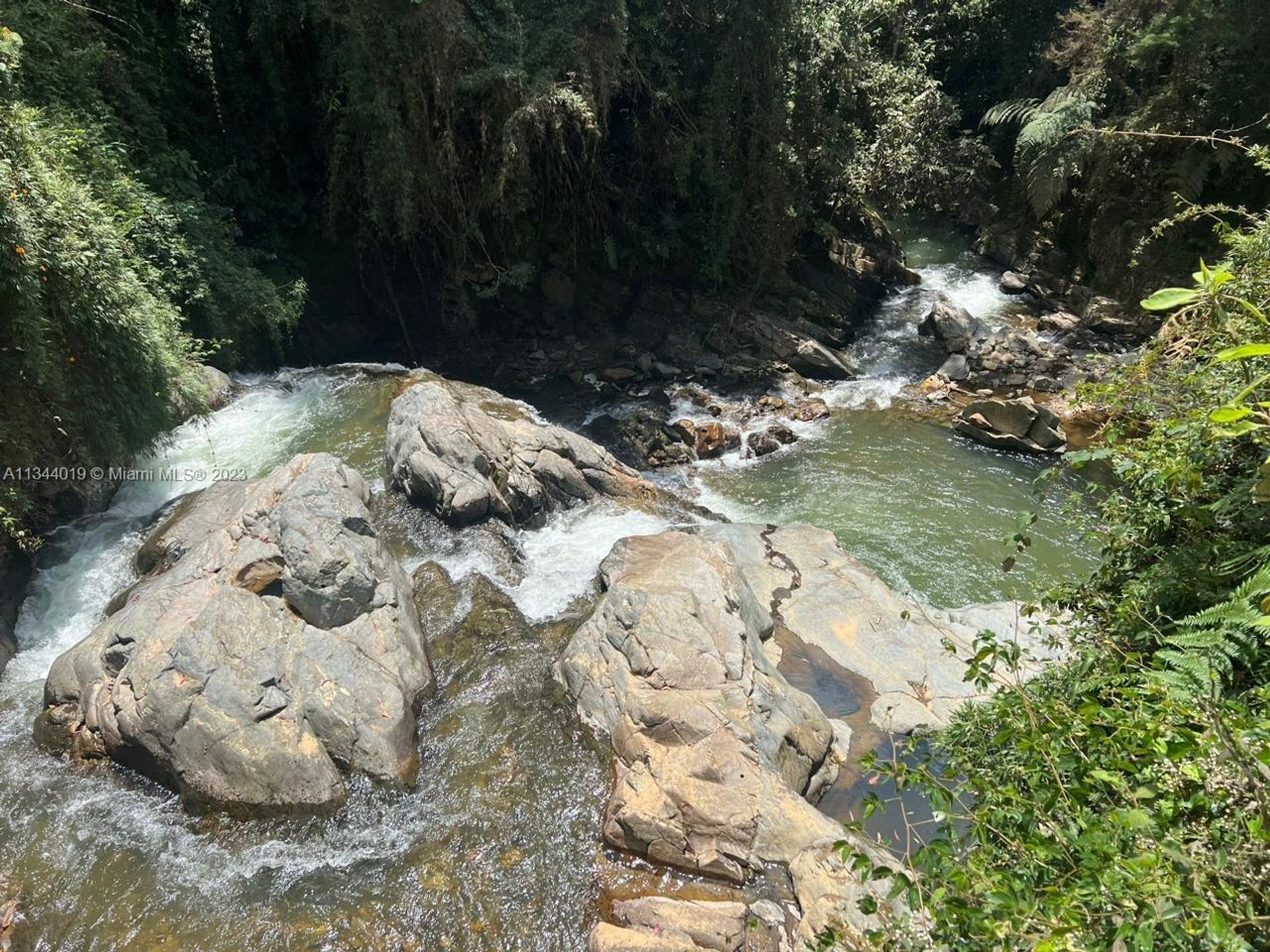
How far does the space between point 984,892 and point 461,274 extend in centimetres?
1357

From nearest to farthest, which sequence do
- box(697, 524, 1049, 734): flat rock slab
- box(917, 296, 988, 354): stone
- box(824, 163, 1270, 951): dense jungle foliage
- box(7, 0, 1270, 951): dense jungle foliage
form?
box(824, 163, 1270, 951): dense jungle foliage < box(7, 0, 1270, 951): dense jungle foliage < box(697, 524, 1049, 734): flat rock slab < box(917, 296, 988, 354): stone

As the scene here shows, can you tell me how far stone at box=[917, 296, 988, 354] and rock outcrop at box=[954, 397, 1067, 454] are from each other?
8.46 ft

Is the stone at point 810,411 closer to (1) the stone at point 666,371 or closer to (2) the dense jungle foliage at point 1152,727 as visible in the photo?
(1) the stone at point 666,371

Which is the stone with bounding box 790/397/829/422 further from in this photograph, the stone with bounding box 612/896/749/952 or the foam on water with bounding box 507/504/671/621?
the stone with bounding box 612/896/749/952

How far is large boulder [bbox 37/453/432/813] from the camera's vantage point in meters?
5.46

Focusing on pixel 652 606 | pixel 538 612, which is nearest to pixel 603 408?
pixel 538 612

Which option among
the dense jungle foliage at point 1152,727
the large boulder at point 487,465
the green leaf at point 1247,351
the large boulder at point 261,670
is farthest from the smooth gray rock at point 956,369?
the green leaf at point 1247,351

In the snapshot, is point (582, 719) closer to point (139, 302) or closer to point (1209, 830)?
point (1209, 830)

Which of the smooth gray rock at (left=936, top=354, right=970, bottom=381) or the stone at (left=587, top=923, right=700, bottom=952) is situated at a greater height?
the smooth gray rock at (left=936, top=354, right=970, bottom=381)

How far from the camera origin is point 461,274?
13.8m

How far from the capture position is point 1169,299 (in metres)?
1.99

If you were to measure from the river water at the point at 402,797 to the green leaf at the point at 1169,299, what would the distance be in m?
2.27

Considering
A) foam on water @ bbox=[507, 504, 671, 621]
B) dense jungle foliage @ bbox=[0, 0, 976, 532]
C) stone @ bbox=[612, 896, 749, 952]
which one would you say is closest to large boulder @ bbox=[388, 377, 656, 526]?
foam on water @ bbox=[507, 504, 671, 621]

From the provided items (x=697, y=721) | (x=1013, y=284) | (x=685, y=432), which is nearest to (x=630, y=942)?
(x=697, y=721)
